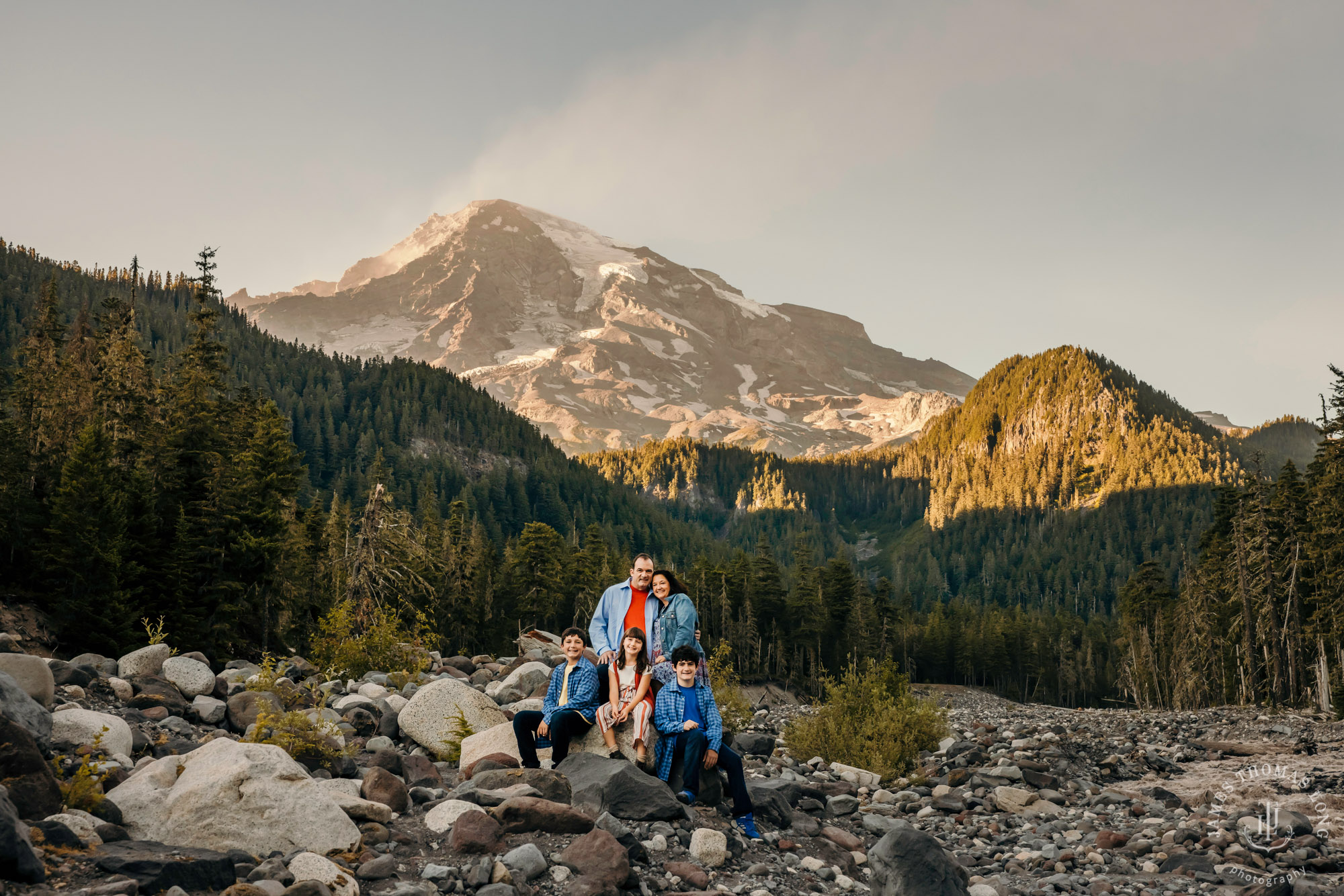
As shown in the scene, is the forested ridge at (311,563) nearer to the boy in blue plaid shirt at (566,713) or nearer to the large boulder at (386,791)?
the boy in blue plaid shirt at (566,713)

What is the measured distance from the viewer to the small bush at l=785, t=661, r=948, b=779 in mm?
20141

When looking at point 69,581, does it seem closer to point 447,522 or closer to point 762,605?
point 447,522

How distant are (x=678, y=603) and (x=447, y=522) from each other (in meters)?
66.0

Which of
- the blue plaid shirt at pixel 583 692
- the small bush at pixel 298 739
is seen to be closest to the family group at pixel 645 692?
the blue plaid shirt at pixel 583 692

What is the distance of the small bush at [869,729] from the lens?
20.1m

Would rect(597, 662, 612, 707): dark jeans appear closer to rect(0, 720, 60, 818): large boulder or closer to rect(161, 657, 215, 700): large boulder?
rect(0, 720, 60, 818): large boulder

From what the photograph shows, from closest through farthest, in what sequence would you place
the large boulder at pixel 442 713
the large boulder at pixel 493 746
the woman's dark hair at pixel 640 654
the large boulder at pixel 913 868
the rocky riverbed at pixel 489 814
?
the rocky riverbed at pixel 489 814 < the large boulder at pixel 913 868 < the woman's dark hair at pixel 640 654 < the large boulder at pixel 493 746 < the large boulder at pixel 442 713

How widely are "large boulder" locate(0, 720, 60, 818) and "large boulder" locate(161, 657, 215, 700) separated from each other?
739 cm

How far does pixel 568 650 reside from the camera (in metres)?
11.6

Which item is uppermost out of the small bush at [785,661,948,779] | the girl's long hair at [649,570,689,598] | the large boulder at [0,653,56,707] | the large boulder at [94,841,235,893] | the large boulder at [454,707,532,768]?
the girl's long hair at [649,570,689,598]

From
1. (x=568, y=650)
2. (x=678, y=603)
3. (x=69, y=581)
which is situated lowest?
(x=69, y=581)

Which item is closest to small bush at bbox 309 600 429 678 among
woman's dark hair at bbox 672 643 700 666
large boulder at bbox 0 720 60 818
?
woman's dark hair at bbox 672 643 700 666

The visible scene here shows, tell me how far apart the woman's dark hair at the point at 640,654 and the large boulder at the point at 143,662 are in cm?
927

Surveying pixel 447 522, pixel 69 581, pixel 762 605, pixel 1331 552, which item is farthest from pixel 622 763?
pixel 762 605
